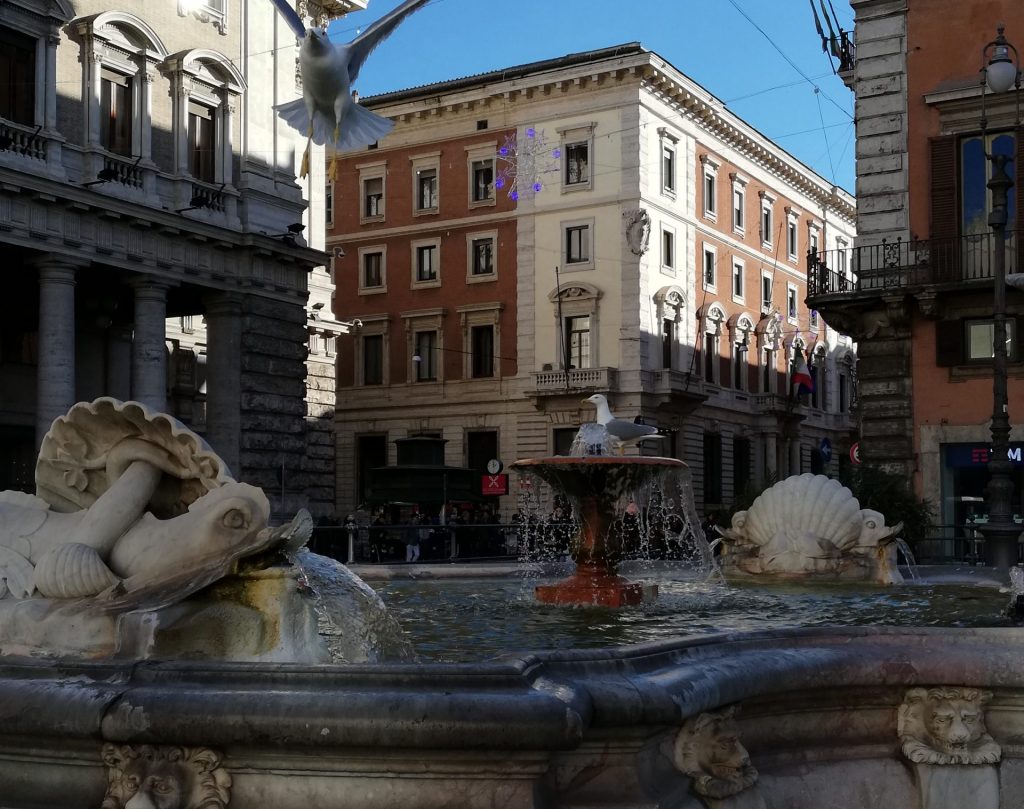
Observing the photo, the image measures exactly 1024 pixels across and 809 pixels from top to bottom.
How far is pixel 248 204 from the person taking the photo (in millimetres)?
27859

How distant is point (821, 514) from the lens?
9266mm

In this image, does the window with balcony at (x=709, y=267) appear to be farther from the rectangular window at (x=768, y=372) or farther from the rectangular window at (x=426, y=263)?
the rectangular window at (x=426, y=263)

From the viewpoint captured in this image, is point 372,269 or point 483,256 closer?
point 483,256

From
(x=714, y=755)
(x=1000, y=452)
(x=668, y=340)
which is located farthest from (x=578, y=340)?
(x=714, y=755)

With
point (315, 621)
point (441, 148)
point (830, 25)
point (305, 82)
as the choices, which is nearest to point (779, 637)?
point (315, 621)

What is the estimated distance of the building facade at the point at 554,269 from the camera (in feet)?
145

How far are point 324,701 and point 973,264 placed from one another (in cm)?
2206

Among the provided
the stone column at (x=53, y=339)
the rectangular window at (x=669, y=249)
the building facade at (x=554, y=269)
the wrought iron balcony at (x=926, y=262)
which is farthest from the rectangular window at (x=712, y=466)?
the stone column at (x=53, y=339)

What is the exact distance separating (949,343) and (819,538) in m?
15.3

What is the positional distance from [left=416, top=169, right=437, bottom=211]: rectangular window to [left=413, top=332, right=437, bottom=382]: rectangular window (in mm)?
4759

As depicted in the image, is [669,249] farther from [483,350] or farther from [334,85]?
[334,85]

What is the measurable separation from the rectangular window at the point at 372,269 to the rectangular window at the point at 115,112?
78.1 feet

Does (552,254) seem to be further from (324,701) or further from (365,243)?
(324,701)

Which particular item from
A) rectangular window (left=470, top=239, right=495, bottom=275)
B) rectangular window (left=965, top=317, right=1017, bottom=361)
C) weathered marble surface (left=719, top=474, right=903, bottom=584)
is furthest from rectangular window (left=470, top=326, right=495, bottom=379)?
weathered marble surface (left=719, top=474, right=903, bottom=584)
